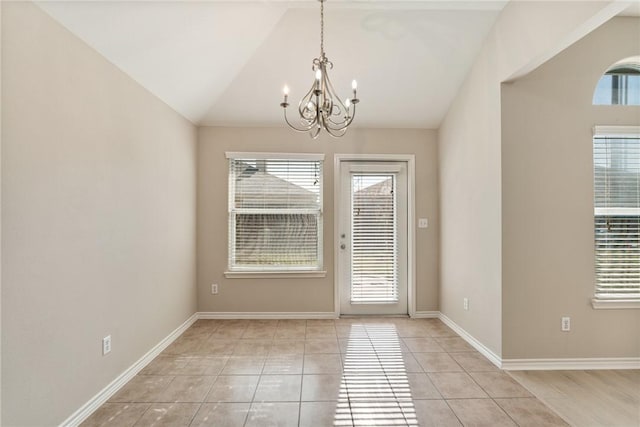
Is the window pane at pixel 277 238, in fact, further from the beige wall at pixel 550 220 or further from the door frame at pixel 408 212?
the beige wall at pixel 550 220

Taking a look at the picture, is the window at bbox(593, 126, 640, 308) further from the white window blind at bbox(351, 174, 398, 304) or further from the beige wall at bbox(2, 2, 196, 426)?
the beige wall at bbox(2, 2, 196, 426)

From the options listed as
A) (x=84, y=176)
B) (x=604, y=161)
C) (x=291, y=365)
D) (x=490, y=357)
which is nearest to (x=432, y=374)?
(x=490, y=357)

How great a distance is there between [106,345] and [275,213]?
2324mm

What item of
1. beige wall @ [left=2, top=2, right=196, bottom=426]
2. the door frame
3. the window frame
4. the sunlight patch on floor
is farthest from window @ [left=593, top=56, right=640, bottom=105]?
beige wall @ [left=2, top=2, right=196, bottom=426]

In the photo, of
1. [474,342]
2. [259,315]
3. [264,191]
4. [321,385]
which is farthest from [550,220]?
[259,315]

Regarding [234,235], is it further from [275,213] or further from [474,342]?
[474,342]

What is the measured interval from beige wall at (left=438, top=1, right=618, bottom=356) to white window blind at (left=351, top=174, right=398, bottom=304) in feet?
2.24

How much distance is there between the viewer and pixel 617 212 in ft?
9.73

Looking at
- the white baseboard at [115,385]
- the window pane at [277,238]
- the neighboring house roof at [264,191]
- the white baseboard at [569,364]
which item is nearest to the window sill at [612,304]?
the white baseboard at [569,364]

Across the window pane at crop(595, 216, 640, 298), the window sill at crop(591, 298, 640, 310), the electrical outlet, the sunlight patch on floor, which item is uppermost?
the window pane at crop(595, 216, 640, 298)

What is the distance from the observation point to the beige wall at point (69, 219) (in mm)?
1664

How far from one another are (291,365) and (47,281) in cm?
188

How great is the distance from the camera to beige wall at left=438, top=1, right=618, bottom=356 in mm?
2332

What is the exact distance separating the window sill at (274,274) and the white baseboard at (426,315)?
126 cm
